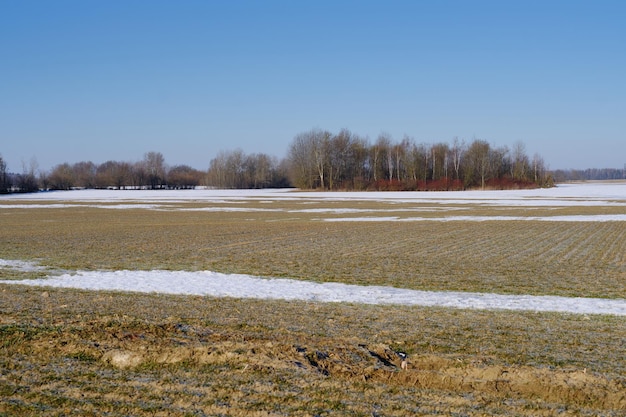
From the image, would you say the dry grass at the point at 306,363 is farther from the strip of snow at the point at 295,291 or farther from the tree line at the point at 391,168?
the tree line at the point at 391,168

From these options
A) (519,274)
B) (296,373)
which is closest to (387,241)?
(519,274)

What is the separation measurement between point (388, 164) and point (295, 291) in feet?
471

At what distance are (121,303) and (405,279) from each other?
26.2ft

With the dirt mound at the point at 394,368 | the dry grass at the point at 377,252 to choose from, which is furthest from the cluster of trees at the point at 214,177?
the dirt mound at the point at 394,368

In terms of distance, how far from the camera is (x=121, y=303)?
13570 millimetres

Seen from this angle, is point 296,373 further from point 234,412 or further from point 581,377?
point 581,377

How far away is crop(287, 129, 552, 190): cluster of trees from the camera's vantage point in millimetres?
149750

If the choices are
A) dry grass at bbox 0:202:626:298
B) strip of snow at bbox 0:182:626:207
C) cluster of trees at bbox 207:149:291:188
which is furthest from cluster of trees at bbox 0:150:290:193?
dry grass at bbox 0:202:626:298

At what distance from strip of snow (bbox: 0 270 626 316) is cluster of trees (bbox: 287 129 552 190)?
419 feet

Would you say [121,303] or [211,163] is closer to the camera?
[121,303]

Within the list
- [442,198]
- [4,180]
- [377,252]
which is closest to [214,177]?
[4,180]

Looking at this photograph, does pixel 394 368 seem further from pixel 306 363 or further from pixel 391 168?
pixel 391 168

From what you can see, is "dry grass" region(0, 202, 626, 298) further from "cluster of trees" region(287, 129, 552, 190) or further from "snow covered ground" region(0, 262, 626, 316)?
"cluster of trees" region(287, 129, 552, 190)

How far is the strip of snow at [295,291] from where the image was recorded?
13844 mm
